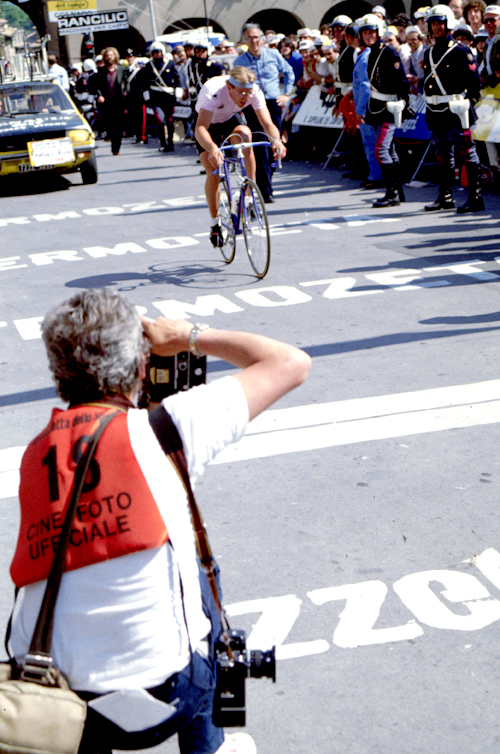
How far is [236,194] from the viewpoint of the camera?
27.2 ft

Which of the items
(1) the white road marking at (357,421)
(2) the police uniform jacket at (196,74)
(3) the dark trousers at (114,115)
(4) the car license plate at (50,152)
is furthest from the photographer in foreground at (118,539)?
(3) the dark trousers at (114,115)

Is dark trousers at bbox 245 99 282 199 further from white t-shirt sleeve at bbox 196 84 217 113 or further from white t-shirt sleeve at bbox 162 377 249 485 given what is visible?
white t-shirt sleeve at bbox 162 377 249 485

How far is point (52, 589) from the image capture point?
6.09 feet

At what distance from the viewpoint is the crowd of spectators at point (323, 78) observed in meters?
11.7

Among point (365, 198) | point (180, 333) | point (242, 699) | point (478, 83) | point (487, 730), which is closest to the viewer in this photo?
point (242, 699)

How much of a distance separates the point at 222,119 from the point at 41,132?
709cm

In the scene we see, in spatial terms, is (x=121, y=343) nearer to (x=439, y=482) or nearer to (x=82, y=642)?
(x=82, y=642)

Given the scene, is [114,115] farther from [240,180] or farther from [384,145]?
[240,180]

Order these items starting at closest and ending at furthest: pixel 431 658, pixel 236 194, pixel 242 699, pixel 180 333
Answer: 1. pixel 242 699
2. pixel 180 333
3. pixel 431 658
4. pixel 236 194

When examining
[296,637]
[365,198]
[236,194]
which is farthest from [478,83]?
[296,637]

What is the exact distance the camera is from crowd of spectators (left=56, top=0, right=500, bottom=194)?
11.7 meters

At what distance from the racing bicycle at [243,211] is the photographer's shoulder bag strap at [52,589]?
611cm

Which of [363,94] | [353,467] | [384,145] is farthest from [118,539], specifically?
[363,94]

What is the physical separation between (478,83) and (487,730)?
908 cm
